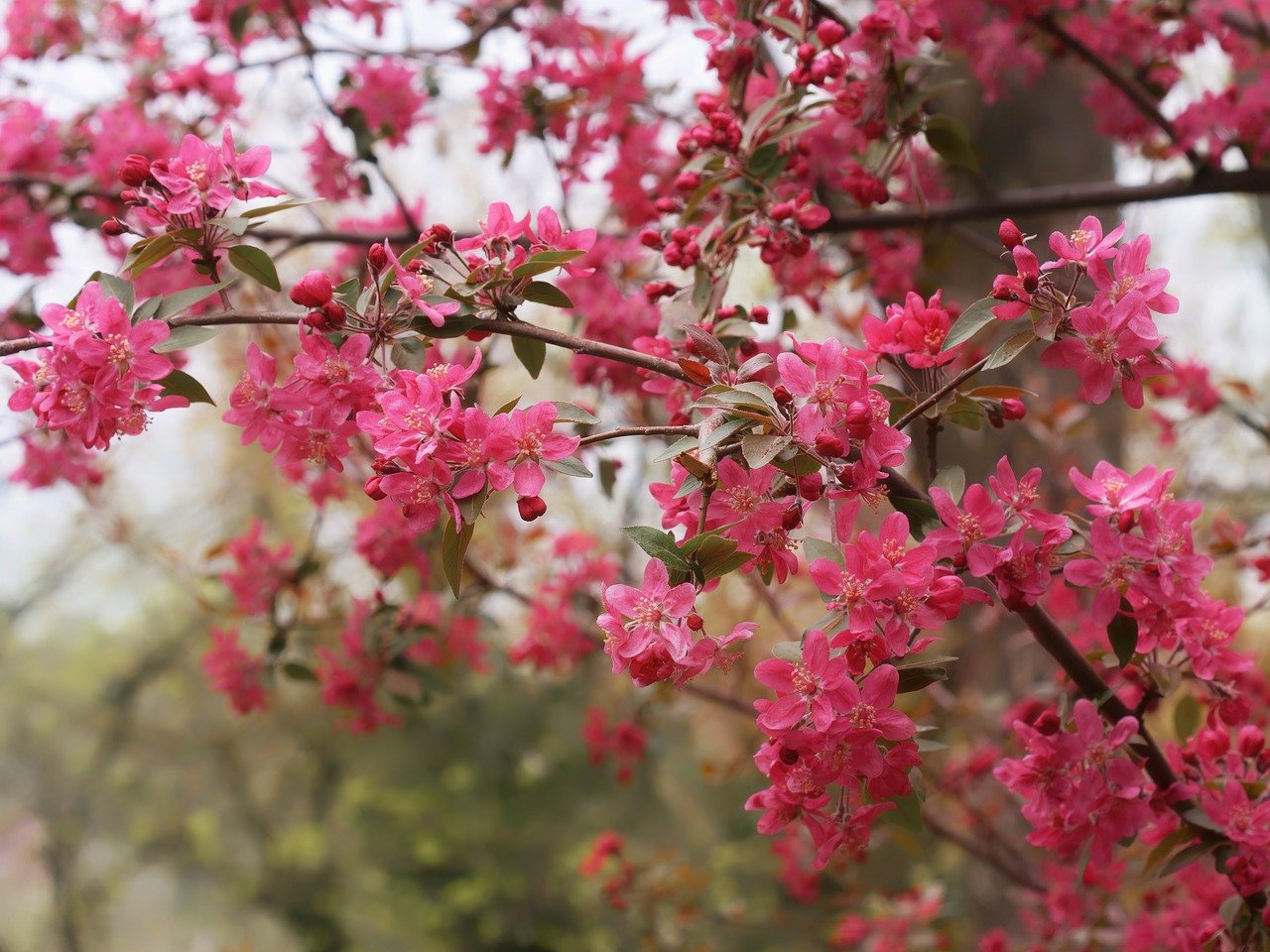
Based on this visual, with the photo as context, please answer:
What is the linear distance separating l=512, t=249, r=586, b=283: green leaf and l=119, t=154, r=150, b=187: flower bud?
311mm

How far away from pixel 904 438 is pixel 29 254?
1.56 metres

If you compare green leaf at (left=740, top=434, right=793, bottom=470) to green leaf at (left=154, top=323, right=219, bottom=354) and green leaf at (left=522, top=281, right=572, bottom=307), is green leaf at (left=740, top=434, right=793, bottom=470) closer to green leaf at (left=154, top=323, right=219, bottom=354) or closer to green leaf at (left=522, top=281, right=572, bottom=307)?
green leaf at (left=522, top=281, right=572, bottom=307)

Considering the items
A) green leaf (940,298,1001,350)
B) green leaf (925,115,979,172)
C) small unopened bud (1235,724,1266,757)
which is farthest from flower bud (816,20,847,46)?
small unopened bud (1235,724,1266,757)

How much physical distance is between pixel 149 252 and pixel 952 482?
647mm

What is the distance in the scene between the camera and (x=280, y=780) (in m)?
3.96

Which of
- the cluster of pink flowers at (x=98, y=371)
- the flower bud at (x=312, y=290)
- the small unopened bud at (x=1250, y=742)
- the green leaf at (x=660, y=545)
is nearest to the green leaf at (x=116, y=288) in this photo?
the cluster of pink flowers at (x=98, y=371)

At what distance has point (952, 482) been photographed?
2.63ft

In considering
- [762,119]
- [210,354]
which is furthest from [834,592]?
[210,354]

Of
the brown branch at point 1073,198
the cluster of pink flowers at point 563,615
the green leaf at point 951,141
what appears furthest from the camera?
the cluster of pink flowers at point 563,615

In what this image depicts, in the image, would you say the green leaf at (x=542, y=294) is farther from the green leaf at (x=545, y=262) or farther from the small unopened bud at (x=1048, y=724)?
the small unopened bud at (x=1048, y=724)

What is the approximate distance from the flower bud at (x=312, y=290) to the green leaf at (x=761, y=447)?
33 centimetres

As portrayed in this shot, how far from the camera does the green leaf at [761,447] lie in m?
0.68

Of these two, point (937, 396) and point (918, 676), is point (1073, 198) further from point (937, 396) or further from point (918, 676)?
point (918, 676)

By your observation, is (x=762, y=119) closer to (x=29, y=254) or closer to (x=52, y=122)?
(x=29, y=254)
